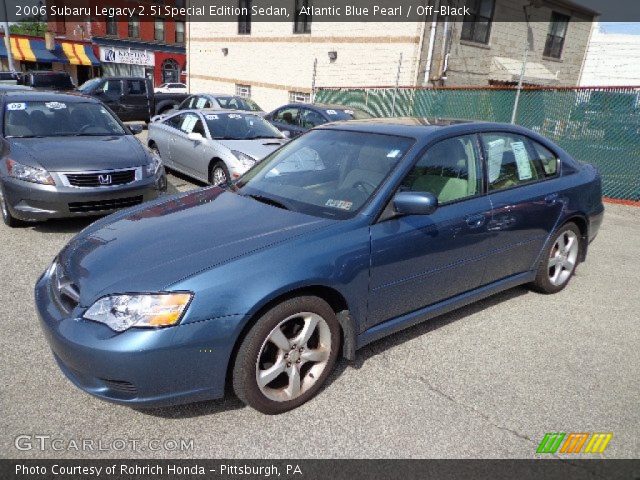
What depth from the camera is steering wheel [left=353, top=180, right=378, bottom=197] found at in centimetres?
293

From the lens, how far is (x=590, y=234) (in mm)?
4512

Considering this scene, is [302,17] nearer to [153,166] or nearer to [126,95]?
[126,95]

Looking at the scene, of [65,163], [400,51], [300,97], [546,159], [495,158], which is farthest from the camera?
[300,97]

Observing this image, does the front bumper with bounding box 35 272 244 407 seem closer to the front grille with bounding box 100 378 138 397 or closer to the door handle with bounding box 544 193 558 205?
the front grille with bounding box 100 378 138 397

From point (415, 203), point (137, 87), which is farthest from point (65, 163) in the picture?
point (137, 87)

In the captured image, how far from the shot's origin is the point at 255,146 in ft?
24.3

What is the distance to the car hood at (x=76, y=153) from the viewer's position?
199 inches

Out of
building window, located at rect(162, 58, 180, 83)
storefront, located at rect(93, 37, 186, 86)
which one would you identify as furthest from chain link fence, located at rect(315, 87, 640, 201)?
building window, located at rect(162, 58, 180, 83)

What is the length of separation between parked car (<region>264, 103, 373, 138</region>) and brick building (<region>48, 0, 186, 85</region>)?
31663mm

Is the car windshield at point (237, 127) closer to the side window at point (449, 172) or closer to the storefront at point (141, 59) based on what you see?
the side window at point (449, 172)

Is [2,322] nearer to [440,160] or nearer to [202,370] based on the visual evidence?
[202,370]

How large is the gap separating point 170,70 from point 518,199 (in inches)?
1673

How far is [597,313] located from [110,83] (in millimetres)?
17132

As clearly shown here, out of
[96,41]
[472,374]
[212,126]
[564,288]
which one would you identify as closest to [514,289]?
[564,288]
